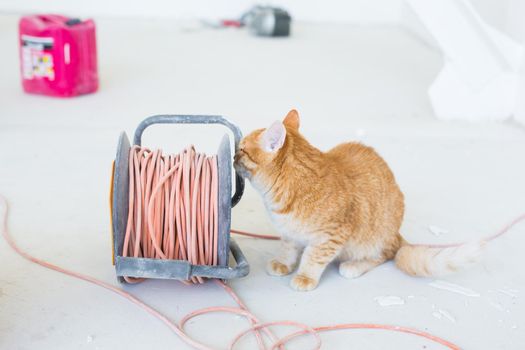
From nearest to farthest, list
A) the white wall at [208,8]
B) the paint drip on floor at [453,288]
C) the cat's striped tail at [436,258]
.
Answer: the cat's striped tail at [436,258] < the paint drip on floor at [453,288] < the white wall at [208,8]

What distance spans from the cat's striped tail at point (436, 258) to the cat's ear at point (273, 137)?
24.6 inches

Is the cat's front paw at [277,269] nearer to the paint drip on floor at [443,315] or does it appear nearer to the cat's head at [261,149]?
the cat's head at [261,149]

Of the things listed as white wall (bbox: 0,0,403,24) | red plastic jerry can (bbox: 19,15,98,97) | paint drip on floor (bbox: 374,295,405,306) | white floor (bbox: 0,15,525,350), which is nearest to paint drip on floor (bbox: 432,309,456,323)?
white floor (bbox: 0,15,525,350)

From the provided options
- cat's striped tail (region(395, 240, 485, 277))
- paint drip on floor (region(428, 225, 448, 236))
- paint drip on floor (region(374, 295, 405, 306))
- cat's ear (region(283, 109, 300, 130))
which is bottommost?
paint drip on floor (region(374, 295, 405, 306))

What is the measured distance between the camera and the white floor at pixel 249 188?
2.12 meters

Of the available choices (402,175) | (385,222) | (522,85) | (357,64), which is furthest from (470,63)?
(385,222)

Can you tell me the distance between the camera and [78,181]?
122 inches

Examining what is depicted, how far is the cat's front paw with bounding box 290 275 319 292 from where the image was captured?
7.59ft

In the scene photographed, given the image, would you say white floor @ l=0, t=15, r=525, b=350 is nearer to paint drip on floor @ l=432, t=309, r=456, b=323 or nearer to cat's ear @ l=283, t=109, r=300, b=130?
paint drip on floor @ l=432, t=309, r=456, b=323

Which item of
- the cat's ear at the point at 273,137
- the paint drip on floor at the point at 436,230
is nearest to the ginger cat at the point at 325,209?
the cat's ear at the point at 273,137

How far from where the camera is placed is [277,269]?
7.94 ft

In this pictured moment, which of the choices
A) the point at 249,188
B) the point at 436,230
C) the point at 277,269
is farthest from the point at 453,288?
the point at 249,188

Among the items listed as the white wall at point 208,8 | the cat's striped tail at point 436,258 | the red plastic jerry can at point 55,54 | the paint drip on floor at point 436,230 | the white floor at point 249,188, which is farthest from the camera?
the white wall at point 208,8

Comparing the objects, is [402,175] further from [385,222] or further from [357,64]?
[357,64]
